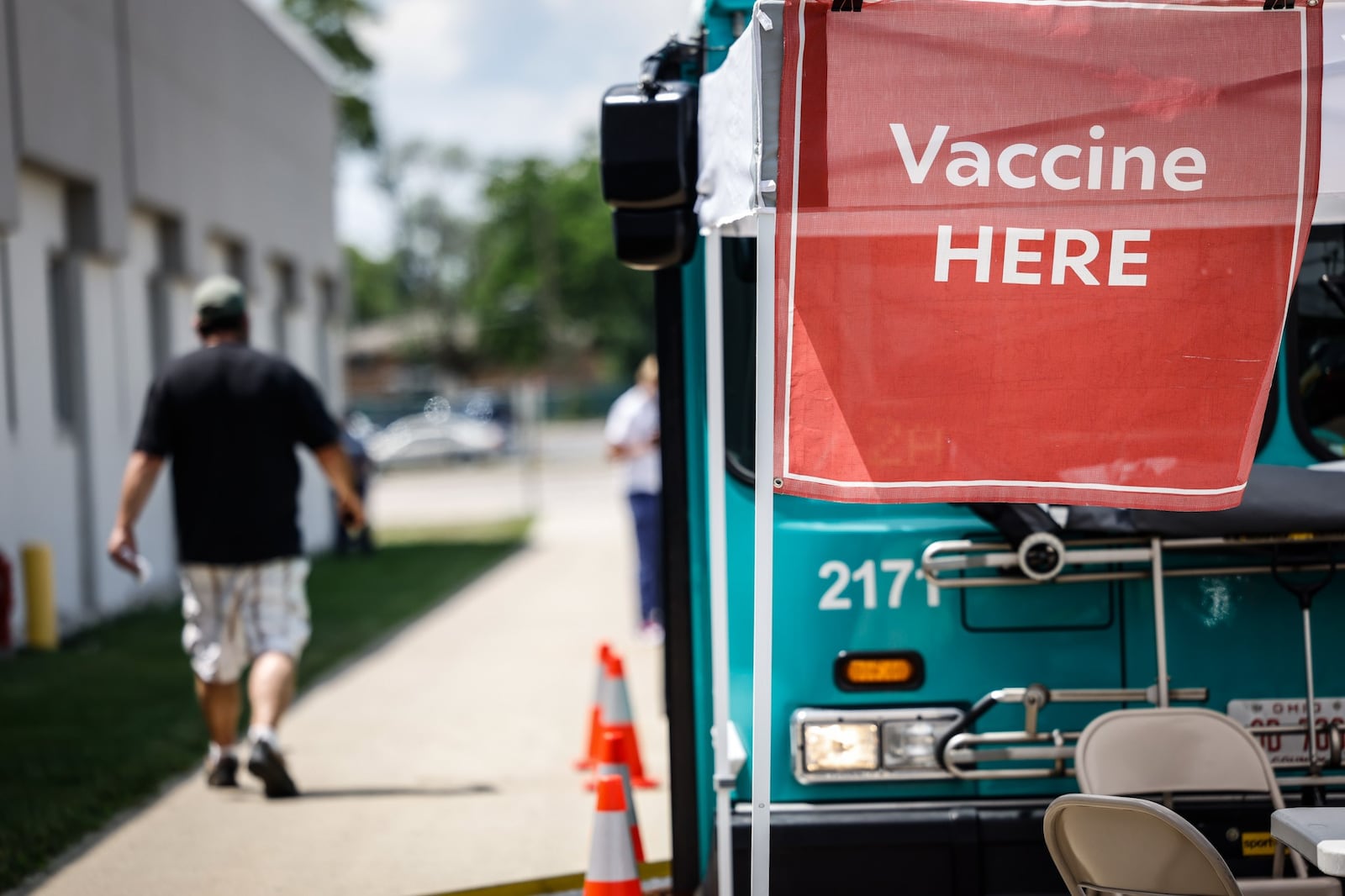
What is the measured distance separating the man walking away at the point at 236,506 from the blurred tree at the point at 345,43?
36061 mm

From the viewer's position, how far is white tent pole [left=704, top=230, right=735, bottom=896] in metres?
4.02

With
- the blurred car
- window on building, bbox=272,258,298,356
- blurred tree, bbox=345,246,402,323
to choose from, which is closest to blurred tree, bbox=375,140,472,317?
blurred tree, bbox=345,246,402,323

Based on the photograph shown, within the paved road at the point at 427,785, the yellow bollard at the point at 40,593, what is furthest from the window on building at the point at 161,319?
the yellow bollard at the point at 40,593

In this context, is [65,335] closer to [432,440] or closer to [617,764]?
[617,764]

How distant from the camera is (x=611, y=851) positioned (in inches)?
177

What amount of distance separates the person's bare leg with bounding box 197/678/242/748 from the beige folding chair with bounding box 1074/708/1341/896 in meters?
3.90

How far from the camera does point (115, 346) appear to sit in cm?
1407

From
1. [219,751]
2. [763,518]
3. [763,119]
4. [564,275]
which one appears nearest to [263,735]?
[219,751]

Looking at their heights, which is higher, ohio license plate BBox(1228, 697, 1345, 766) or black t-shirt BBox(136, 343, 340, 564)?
black t-shirt BBox(136, 343, 340, 564)

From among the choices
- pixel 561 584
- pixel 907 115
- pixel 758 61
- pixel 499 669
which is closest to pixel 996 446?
pixel 907 115

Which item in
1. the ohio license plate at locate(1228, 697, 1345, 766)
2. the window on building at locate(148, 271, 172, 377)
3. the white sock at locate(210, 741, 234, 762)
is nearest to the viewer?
the ohio license plate at locate(1228, 697, 1345, 766)

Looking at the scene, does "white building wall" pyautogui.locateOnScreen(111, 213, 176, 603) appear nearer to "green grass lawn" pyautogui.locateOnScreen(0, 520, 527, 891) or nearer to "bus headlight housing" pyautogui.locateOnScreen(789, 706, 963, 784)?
"green grass lawn" pyautogui.locateOnScreen(0, 520, 527, 891)

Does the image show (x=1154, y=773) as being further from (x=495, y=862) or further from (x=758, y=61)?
(x=495, y=862)

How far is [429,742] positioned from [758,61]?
5.38 meters
